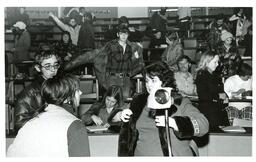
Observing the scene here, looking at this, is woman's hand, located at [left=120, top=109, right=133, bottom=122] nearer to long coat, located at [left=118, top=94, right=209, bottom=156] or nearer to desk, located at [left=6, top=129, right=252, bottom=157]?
long coat, located at [left=118, top=94, right=209, bottom=156]

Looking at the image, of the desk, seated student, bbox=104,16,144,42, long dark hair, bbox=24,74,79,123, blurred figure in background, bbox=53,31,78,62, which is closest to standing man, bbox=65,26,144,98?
blurred figure in background, bbox=53,31,78,62

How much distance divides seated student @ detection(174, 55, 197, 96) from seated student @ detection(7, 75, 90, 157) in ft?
8.08

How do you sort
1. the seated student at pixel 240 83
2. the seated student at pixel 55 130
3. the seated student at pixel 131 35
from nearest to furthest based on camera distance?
the seated student at pixel 55 130, the seated student at pixel 240 83, the seated student at pixel 131 35

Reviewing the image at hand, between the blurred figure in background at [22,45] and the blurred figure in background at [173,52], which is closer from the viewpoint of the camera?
the blurred figure in background at [22,45]

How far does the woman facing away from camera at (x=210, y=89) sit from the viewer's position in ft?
8.66

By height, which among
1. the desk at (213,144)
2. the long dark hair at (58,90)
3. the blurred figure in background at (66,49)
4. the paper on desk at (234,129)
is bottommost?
the desk at (213,144)

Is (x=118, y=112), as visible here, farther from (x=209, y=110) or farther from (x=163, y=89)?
(x=209, y=110)

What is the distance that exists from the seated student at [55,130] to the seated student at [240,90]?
6.72ft

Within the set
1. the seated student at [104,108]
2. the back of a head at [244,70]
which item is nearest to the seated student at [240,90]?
the back of a head at [244,70]

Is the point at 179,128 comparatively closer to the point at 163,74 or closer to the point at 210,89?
the point at 163,74

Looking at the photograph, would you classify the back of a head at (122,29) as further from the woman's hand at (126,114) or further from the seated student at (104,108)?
the woman's hand at (126,114)
